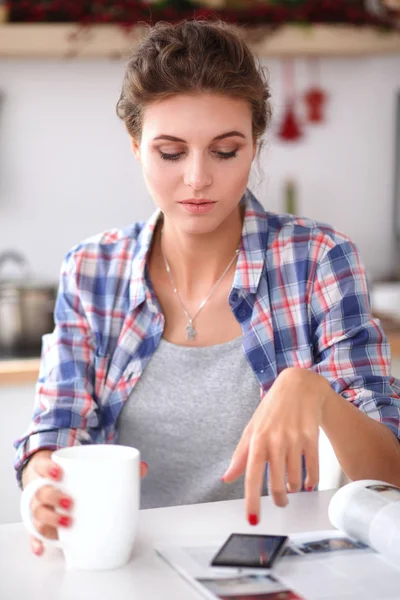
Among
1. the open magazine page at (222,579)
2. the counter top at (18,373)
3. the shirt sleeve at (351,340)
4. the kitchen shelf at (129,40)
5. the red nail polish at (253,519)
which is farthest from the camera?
the kitchen shelf at (129,40)

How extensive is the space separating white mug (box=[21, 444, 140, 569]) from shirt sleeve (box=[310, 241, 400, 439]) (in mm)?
482

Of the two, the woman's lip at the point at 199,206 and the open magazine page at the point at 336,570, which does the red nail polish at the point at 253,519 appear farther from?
the woman's lip at the point at 199,206

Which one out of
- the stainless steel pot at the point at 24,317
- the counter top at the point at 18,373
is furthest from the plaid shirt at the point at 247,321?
the stainless steel pot at the point at 24,317

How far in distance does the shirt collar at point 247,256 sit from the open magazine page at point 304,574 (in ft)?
1.91

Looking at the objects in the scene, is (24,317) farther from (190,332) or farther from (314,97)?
(314,97)

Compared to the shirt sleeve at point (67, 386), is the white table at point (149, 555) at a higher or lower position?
lower

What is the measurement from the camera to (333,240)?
4.71 feet

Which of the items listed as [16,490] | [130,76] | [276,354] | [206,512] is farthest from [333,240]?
[16,490]

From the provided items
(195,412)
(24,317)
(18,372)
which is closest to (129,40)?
(24,317)

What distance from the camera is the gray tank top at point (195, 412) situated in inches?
56.2

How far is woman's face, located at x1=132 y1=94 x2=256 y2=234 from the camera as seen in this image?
4.21 ft

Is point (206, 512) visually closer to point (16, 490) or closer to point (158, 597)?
point (158, 597)

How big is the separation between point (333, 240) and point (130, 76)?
1.43ft

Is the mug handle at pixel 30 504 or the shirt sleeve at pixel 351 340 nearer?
the mug handle at pixel 30 504
